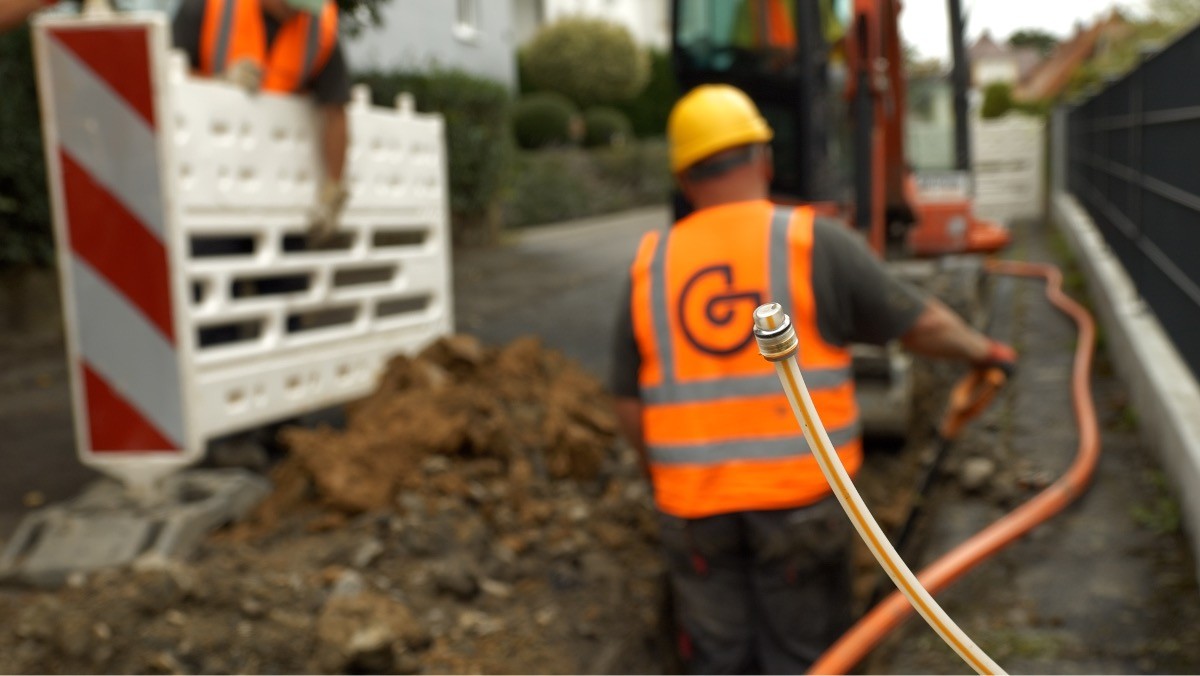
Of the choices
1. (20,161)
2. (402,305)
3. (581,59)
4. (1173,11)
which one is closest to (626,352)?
(402,305)

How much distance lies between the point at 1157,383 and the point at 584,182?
17.7 meters

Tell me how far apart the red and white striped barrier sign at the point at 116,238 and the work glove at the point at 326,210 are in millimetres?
921

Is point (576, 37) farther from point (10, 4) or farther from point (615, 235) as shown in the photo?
point (10, 4)

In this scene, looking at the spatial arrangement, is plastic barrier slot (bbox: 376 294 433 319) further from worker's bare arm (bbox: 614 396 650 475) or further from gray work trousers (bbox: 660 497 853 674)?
gray work trousers (bbox: 660 497 853 674)

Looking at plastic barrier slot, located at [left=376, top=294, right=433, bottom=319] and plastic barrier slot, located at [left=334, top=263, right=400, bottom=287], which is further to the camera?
plastic barrier slot, located at [left=376, top=294, right=433, bottom=319]

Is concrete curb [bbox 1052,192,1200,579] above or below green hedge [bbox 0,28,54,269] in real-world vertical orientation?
below

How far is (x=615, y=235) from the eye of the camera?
16703 mm

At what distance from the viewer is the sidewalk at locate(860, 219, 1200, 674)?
11.1 ft

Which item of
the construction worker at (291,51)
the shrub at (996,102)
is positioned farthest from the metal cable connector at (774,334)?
the shrub at (996,102)

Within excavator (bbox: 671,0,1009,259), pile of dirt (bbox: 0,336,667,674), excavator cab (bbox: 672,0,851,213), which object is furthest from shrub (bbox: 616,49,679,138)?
pile of dirt (bbox: 0,336,667,674)

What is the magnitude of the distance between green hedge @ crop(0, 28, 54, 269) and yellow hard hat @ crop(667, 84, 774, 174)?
5494 millimetres

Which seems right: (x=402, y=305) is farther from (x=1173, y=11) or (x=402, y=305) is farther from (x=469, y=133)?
(x=1173, y=11)

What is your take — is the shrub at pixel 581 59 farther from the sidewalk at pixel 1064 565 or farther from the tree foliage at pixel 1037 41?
the tree foliage at pixel 1037 41

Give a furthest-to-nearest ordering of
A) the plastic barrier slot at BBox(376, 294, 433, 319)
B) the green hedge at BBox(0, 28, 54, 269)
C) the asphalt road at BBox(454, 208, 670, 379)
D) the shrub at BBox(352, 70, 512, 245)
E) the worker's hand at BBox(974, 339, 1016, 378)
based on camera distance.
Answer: the shrub at BBox(352, 70, 512, 245) → the asphalt road at BBox(454, 208, 670, 379) → the green hedge at BBox(0, 28, 54, 269) → the plastic barrier slot at BBox(376, 294, 433, 319) → the worker's hand at BBox(974, 339, 1016, 378)
